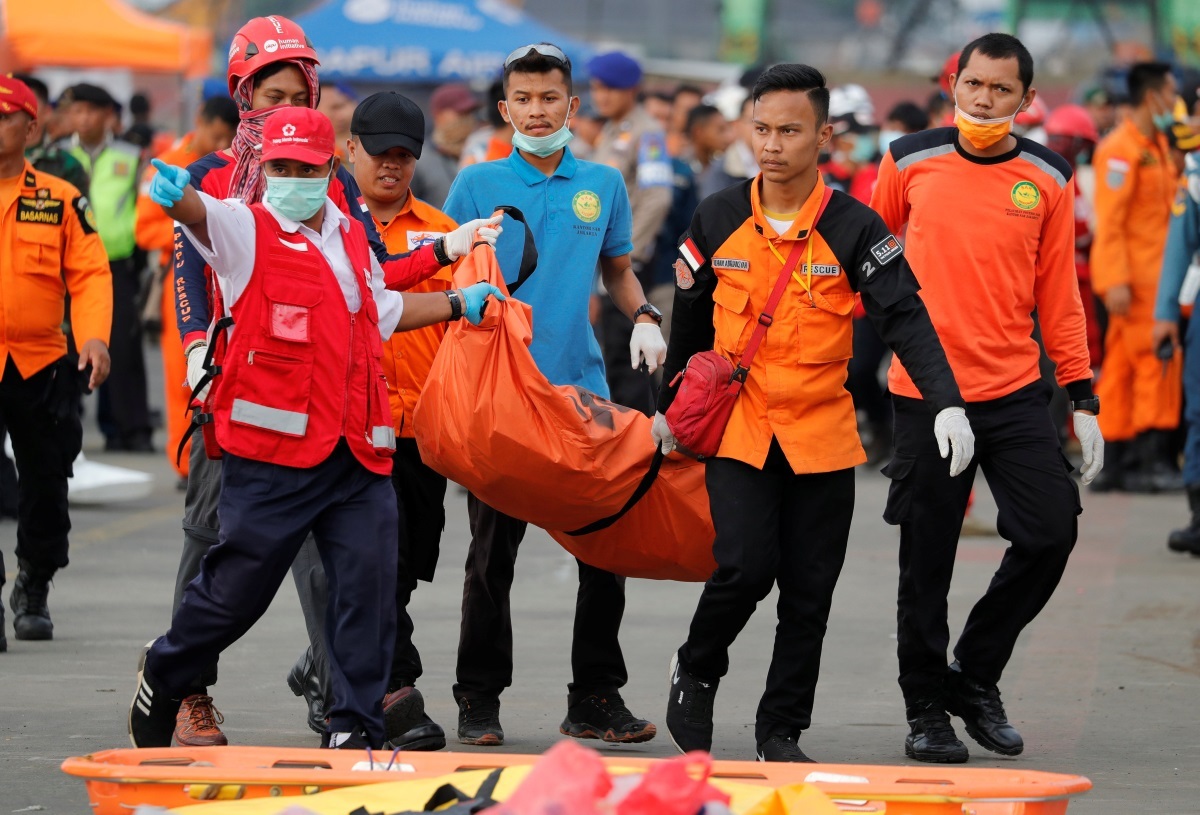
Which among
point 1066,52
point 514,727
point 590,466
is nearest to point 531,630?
point 514,727

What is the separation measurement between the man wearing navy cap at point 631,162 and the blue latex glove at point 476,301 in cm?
616

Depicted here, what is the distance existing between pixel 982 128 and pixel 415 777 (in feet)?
9.72

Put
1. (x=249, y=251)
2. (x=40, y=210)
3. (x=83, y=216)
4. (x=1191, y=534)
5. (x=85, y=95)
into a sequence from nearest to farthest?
(x=249, y=251)
(x=40, y=210)
(x=83, y=216)
(x=1191, y=534)
(x=85, y=95)

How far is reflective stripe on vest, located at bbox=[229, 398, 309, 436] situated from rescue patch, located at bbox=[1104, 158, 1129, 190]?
829 cm

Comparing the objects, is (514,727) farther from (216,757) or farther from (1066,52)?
(1066,52)

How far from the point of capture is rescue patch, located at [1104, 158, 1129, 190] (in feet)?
40.0

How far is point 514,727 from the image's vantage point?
6367 millimetres

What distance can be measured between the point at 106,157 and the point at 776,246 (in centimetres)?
957

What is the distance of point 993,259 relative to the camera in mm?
6086

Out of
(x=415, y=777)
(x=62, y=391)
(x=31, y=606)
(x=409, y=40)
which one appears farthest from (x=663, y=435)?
(x=409, y=40)

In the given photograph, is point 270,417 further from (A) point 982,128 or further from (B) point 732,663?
(B) point 732,663

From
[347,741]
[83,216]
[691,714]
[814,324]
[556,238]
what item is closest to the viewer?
[347,741]

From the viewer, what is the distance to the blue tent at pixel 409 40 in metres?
26.1

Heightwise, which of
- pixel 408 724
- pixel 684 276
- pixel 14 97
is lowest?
pixel 408 724
